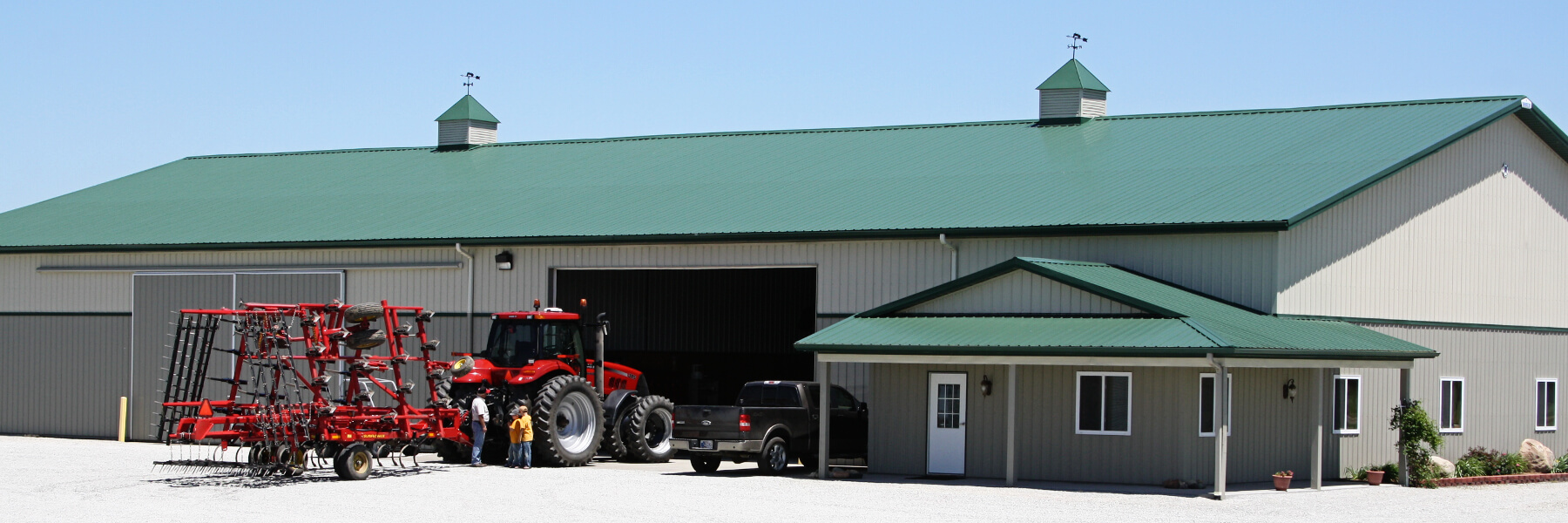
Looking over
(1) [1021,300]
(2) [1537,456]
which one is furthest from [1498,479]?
(1) [1021,300]

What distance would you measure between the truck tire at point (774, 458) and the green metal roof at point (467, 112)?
699 inches

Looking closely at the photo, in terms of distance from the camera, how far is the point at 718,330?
124 ft

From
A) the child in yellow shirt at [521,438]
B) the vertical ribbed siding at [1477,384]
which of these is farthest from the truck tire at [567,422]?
the vertical ribbed siding at [1477,384]

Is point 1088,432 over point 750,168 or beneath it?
beneath

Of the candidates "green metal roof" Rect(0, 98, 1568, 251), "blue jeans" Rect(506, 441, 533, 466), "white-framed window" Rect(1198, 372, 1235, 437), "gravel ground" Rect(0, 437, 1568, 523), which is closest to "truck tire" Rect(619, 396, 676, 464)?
"gravel ground" Rect(0, 437, 1568, 523)

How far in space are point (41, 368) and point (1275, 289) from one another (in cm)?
2432

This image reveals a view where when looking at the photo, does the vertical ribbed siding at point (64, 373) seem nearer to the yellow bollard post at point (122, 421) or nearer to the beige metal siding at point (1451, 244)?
the yellow bollard post at point (122, 421)

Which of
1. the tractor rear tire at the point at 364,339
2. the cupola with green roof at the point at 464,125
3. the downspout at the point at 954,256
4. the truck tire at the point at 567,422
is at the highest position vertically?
the cupola with green roof at the point at 464,125

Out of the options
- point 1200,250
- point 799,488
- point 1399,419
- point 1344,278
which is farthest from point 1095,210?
point 799,488

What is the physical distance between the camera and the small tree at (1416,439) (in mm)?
24984

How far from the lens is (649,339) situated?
36844 millimetres

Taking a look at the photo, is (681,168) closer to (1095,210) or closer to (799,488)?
(1095,210)

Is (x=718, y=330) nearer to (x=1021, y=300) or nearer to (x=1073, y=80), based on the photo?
(x=1073, y=80)

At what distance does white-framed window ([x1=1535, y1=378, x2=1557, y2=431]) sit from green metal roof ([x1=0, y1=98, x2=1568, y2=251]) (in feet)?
15.6
